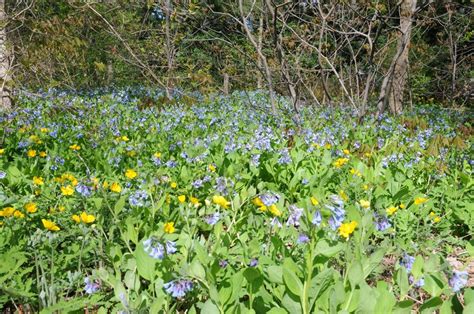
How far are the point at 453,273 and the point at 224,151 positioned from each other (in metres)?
2.46

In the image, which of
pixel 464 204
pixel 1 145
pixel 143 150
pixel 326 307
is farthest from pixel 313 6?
Result: pixel 326 307

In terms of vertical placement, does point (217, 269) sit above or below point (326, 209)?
below

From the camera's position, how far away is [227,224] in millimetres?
1896

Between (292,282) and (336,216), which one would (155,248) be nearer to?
(292,282)

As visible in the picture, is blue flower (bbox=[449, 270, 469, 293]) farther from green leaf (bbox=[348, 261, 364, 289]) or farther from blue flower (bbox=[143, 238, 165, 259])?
blue flower (bbox=[143, 238, 165, 259])

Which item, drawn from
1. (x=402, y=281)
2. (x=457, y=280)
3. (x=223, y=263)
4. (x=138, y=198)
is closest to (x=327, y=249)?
(x=402, y=281)

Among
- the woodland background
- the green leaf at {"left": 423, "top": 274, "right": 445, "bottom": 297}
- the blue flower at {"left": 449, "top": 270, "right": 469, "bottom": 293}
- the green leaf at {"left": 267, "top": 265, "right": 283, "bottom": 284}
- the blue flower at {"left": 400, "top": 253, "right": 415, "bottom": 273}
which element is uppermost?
the blue flower at {"left": 449, "top": 270, "right": 469, "bottom": 293}

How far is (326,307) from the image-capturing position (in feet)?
3.99

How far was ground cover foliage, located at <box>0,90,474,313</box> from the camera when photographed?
1282mm

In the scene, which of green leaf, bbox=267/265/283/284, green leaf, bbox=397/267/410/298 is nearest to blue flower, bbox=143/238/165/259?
green leaf, bbox=267/265/283/284

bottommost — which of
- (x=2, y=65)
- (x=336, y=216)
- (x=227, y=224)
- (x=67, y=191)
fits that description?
(x=2, y=65)

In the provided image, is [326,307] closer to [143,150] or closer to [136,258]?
[136,258]

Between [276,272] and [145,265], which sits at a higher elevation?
[276,272]

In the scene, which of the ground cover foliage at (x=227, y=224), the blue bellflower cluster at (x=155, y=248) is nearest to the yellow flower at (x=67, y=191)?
the ground cover foliage at (x=227, y=224)
